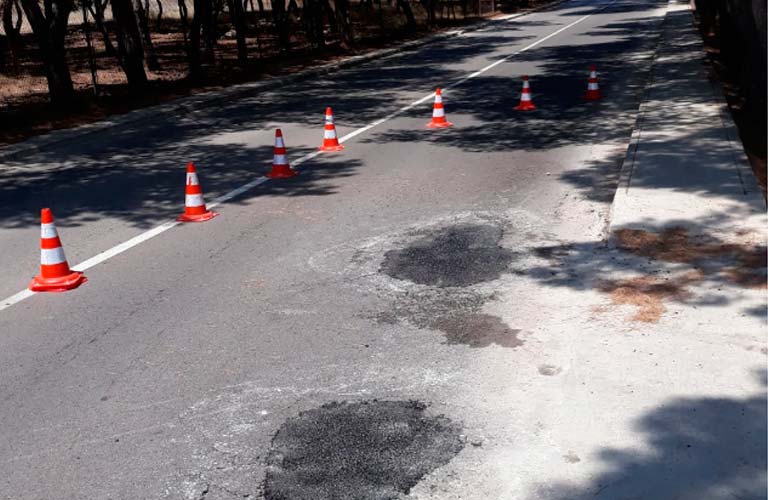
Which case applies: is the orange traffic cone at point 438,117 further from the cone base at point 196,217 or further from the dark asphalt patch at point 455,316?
the dark asphalt patch at point 455,316

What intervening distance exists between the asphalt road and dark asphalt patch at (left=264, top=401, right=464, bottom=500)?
0.5 inches

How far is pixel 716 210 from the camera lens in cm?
765

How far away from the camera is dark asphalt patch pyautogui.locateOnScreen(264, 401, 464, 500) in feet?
12.9

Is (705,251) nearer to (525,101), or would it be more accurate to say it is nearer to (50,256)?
(50,256)

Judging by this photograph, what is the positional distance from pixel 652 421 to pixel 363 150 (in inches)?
344

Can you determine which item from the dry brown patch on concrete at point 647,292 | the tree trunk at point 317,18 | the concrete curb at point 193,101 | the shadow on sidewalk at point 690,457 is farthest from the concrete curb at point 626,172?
the tree trunk at point 317,18

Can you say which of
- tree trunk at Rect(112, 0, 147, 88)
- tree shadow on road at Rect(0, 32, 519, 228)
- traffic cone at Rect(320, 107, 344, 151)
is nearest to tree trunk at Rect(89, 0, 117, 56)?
tree trunk at Rect(112, 0, 147, 88)

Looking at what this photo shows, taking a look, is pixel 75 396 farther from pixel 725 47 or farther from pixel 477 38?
pixel 477 38

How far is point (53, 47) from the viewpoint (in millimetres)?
18750

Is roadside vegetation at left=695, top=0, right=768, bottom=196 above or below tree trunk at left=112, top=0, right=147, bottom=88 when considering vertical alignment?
below

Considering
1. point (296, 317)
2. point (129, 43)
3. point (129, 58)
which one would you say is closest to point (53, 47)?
point (129, 58)

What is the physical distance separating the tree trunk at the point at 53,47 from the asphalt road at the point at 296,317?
222 inches

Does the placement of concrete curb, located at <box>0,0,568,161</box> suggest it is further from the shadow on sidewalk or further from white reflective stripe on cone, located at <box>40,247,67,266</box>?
the shadow on sidewalk

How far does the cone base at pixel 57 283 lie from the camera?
692cm
